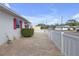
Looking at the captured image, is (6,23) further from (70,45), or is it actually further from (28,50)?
(70,45)

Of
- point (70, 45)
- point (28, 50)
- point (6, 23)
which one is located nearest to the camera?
point (70, 45)

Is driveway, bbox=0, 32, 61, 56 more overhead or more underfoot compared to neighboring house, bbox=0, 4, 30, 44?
more underfoot

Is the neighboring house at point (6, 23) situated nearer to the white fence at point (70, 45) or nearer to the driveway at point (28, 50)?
the driveway at point (28, 50)

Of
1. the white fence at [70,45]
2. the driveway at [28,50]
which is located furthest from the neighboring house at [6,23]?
the white fence at [70,45]

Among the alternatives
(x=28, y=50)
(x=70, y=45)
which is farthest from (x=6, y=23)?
(x=70, y=45)

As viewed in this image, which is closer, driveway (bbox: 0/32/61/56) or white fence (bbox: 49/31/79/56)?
white fence (bbox: 49/31/79/56)

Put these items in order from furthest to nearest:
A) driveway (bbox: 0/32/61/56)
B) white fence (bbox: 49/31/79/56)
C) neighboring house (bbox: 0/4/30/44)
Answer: neighboring house (bbox: 0/4/30/44)
driveway (bbox: 0/32/61/56)
white fence (bbox: 49/31/79/56)

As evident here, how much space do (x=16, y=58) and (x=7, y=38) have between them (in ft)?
28.8

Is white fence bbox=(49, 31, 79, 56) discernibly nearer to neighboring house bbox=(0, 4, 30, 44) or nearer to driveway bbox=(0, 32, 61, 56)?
driveway bbox=(0, 32, 61, 56)

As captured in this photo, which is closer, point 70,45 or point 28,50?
point 70,45

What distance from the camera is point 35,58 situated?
3695mm

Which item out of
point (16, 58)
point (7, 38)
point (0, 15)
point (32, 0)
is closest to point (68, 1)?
point (32, 0)

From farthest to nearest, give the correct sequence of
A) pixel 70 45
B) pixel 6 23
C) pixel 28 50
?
1. pixel 6 23
2. pixel 28 50
3. pixel 70 45

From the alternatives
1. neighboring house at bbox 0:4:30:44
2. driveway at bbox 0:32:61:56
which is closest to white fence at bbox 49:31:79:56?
driveway at bbox 0:32:61:56
